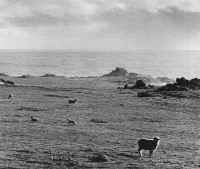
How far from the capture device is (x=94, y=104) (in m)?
40.0

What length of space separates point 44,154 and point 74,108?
62.8 ft

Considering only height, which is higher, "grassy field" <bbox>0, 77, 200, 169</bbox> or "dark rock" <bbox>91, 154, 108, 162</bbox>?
"dark rock" <bbox>91, 154, 108, 162</bbox>

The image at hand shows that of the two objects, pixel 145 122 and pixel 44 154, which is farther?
pixel 145 122

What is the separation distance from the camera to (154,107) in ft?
126

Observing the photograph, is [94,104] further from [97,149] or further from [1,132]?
[97,149]

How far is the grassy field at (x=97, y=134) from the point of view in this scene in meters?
16.0

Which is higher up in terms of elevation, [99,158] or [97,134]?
[99,158]

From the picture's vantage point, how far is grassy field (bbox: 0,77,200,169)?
52.6ft

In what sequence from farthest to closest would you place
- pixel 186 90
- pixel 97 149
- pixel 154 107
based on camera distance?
pixel 186 90 < pixel 154 107 < pixel 97 149

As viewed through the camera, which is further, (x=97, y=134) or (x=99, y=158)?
(x=97, y=134)


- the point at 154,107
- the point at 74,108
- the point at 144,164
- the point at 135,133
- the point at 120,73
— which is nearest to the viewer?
the point at 144,164

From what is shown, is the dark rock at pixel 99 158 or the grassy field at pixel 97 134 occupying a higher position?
the dark rock at pixel 99 158

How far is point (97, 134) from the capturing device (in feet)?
74.3

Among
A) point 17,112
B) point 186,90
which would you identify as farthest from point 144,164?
point 186,90
